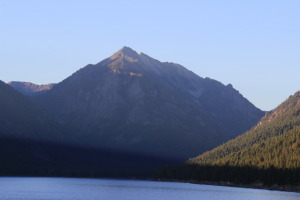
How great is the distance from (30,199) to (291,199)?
79259mm

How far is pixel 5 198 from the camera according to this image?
19562cm

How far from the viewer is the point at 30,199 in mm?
197875

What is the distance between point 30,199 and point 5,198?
24.4ft

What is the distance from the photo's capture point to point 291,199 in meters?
199

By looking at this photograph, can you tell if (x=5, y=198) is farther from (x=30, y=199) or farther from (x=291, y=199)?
(x=291, y=199)

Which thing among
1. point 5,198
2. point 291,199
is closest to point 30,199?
point 5,198

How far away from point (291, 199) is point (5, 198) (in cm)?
8639
